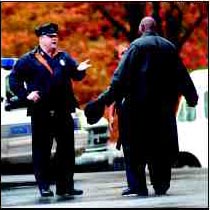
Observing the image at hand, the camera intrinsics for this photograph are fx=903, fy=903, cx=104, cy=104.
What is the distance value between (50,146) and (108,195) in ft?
2.42

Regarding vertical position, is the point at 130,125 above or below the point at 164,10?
below

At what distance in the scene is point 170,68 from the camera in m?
8.02

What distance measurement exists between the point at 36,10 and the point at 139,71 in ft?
7.50

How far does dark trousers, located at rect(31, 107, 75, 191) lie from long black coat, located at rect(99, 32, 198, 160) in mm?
506

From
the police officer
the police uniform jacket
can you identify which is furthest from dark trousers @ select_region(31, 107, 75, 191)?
the police uniform jacket

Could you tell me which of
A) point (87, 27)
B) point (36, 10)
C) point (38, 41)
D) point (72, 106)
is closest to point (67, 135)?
point (72, 106)

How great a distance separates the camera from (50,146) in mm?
8391

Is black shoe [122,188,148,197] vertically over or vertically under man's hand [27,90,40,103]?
under

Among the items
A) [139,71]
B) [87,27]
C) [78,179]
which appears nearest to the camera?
[139,71]

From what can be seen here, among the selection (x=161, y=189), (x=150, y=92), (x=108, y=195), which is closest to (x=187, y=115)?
(x=108, y=195)

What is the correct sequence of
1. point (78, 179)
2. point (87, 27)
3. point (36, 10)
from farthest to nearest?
point (87, 27) < point (36, 10) < point (78, 179)

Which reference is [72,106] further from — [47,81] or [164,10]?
[164,10]

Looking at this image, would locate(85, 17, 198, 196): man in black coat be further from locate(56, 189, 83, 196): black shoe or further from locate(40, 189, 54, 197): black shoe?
locate(40, 189, 54, 197): black shoe

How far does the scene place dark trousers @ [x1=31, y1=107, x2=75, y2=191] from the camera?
27.1ft
